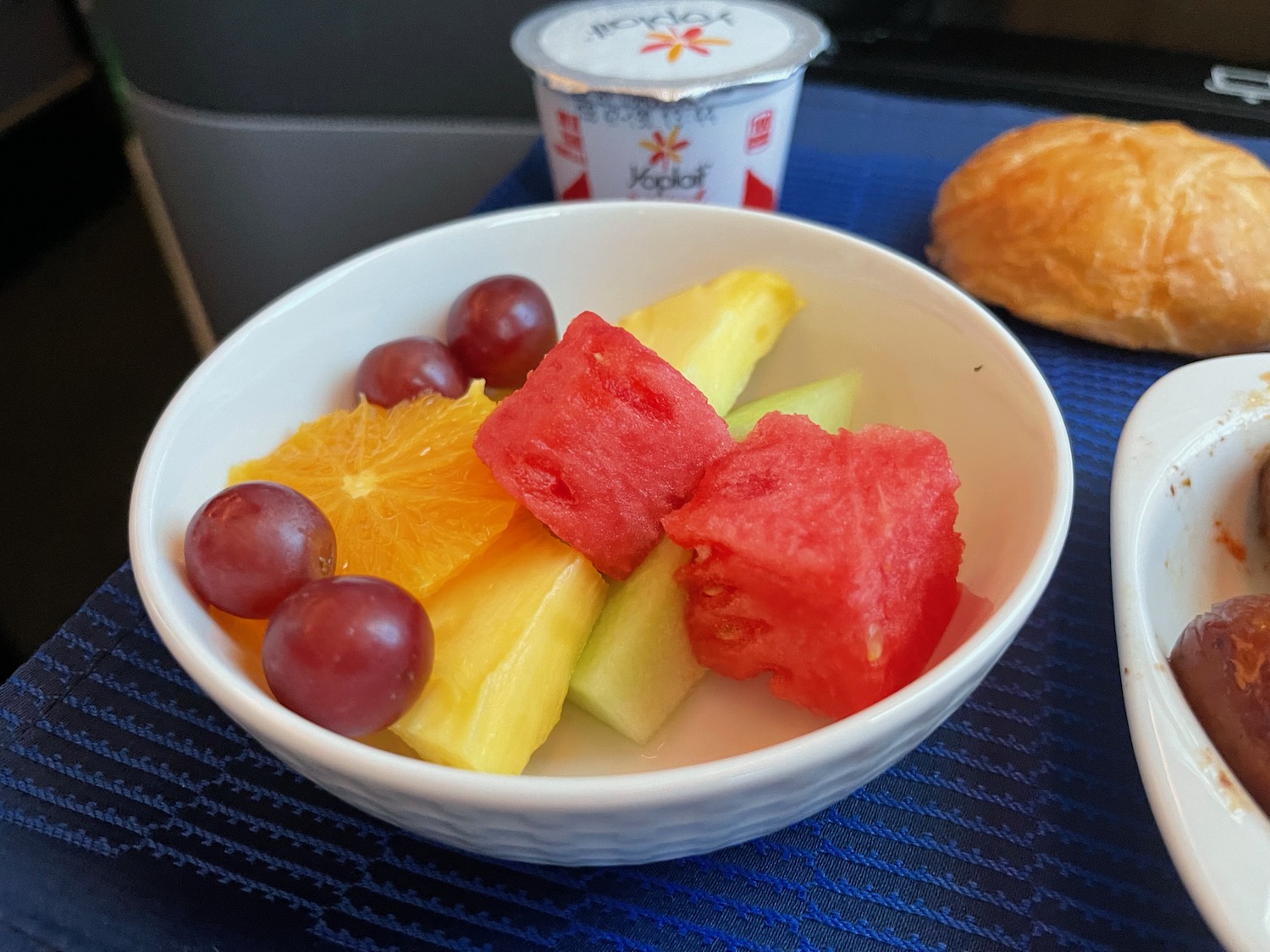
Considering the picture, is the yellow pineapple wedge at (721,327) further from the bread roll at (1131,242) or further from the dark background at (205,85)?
the dark background at (205,85)

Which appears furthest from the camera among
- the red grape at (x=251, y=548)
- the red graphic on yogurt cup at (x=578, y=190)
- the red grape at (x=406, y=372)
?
the red graphic on yogurt cup at (x=578, y=190)

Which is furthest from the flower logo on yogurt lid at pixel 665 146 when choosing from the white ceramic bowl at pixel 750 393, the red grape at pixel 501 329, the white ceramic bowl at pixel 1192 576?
the white ceramic bowl at pixel 1192 576

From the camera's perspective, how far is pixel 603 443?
1.97 feet

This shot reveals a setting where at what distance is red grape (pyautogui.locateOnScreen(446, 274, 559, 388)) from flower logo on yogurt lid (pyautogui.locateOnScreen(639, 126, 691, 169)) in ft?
1.01

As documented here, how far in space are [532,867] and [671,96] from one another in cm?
78

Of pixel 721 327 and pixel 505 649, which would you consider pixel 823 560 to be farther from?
pixel 721 327

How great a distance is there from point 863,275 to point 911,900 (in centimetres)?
51

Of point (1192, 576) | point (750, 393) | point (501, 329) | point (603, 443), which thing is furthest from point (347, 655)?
point (1192, 576)

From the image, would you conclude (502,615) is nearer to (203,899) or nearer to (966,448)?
(203,899)

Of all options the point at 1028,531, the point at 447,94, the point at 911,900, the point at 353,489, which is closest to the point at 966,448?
the point at 1028,531

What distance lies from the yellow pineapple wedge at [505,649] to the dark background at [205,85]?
3.21 ft

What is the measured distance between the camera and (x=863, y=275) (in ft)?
2.58

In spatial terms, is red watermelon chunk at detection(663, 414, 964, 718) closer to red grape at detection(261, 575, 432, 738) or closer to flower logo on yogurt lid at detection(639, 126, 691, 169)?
red grape at detection(261, 575, 432, 738)

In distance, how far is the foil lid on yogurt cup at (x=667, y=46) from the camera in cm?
97
